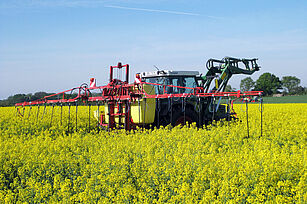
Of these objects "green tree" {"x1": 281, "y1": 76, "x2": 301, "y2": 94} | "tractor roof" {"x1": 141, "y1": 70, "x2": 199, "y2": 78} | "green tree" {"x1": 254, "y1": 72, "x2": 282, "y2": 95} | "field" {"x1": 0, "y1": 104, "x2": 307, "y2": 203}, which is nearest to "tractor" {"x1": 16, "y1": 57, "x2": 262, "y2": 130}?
"tractor roof" {"x1": 141, "y1": 70, "x2": 199, "y2": 78}

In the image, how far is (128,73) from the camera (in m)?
12.1

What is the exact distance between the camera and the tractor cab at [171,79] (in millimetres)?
12554

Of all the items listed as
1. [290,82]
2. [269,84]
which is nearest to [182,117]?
[269,84]

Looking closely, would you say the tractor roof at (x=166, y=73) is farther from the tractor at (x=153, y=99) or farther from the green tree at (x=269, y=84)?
the green tree at (x=269, y=84)

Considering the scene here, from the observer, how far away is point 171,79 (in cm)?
1268

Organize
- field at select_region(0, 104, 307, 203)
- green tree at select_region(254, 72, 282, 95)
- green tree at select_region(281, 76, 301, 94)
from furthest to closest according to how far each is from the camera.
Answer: green tree at select_region(281, 76, 301, 94), green tree at select_region(254, 72, 282, 95), field at select_region(0, 104, 307, 203)

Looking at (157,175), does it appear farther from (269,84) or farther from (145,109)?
(269,84)

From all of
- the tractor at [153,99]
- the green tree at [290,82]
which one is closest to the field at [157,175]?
the tractor at [153,99]

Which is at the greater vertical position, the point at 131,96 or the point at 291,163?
the point at 131,96

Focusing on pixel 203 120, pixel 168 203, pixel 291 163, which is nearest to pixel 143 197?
pixel 168 203

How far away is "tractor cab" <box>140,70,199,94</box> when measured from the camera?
494 inches

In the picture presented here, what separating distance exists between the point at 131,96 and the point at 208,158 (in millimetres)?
5214

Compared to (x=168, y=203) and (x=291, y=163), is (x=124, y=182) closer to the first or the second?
(x=168, y=203)

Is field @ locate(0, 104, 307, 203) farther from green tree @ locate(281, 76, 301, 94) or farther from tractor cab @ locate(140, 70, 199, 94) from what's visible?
green tree @ locate(281, 76, 301, 94)
